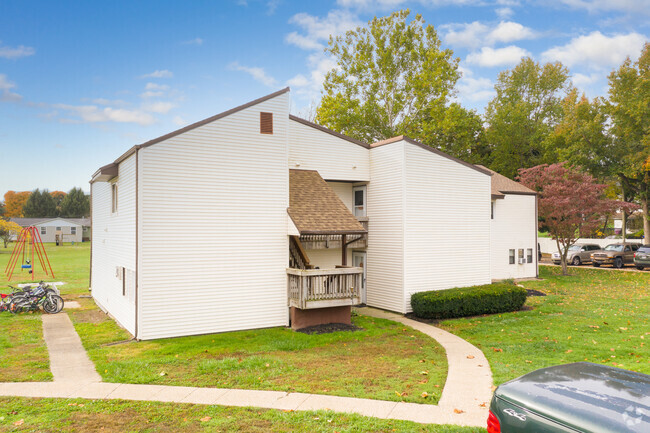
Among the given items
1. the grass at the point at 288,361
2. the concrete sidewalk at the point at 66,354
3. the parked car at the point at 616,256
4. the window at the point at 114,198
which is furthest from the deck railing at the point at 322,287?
the parked car at the point at 616,256

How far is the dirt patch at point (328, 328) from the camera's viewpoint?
43.6 feet

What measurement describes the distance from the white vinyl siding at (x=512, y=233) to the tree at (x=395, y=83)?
10717 mm

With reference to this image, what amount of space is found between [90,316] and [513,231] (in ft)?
72.4

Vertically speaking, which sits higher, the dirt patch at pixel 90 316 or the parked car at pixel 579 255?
the parked car at pixel 579 255

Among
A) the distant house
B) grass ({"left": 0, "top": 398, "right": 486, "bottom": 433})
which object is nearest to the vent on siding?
grass ({"left": 0, "top": 398, "right": 486, "bottom": 433})

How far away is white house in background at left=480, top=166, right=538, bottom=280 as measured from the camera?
82.0 feet

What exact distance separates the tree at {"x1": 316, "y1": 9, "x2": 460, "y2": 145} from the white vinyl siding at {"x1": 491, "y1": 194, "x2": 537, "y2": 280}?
10717 millimetres

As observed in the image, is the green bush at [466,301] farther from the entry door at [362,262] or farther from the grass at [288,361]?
the entry door at [362,262]

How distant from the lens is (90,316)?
16.3 m

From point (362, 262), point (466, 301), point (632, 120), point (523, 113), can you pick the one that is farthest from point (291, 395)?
point (523, 113)

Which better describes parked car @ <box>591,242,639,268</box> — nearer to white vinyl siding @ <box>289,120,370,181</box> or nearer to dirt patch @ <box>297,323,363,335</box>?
white vinyl siding @ <box>289,120,370,181</box>

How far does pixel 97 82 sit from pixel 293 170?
46.7 feet

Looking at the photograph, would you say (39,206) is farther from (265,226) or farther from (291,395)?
(291,395)

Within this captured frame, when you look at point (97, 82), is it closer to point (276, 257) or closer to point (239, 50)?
point (239, 50)
